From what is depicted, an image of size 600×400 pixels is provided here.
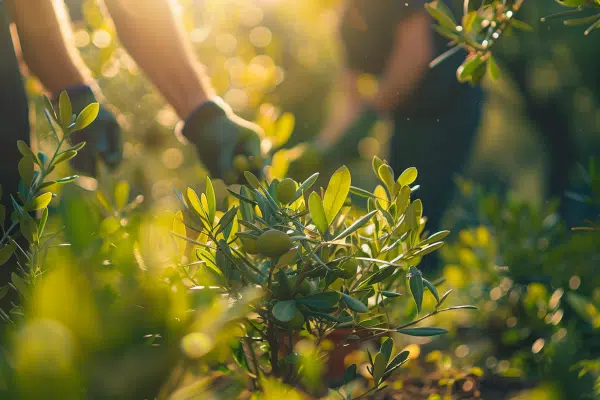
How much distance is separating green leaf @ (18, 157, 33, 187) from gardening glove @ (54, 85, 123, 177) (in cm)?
48

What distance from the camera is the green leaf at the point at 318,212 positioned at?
1.71 ft

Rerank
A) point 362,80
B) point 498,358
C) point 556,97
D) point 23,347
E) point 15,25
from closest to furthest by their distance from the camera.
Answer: point 23,347, point 15,25, point 498,358, point 362,80, point 556,97

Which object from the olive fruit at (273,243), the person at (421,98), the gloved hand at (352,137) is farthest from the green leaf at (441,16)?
the gloved hand at (352,137)

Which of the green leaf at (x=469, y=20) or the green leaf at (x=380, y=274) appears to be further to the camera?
the green leaf at (x=469, y=20)

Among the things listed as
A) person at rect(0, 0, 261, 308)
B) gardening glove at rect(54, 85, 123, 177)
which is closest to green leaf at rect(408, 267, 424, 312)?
person at rect(0, 0, 261, 308)

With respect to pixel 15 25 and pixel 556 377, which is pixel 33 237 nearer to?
pixel 556 377

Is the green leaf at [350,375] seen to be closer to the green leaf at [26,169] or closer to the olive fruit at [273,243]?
the olive fruit at [273,243]

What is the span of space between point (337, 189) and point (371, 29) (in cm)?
242

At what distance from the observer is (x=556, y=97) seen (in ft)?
23.0

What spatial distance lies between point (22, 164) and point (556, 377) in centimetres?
56

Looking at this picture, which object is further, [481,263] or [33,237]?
[481,263]

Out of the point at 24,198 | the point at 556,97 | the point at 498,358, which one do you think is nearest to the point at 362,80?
the point at 498,358

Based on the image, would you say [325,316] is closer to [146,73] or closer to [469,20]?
[469,20]

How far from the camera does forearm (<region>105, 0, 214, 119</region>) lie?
1094 millimetres
